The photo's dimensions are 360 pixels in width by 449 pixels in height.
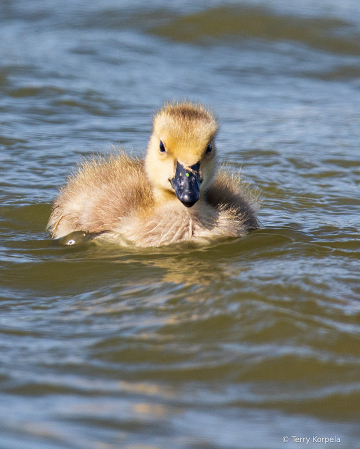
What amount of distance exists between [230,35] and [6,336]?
1002 centimetres

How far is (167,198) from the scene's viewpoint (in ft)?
17.0

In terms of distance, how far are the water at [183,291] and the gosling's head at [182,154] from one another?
481mm

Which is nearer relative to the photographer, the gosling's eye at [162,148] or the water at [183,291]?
the water at [183,291]

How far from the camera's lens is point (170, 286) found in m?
4.36

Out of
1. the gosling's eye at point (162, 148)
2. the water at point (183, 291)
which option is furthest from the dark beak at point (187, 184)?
the water at point (183, 291)

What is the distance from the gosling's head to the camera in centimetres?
476

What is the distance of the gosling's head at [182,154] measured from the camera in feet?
15.6

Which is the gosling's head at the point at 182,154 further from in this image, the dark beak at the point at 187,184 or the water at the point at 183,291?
the water at the point at 183,291

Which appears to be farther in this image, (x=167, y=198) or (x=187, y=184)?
(x=167, y=198)

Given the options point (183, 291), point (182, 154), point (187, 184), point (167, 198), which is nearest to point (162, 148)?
point (182, 154)

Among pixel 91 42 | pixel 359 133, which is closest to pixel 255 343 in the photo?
pixel 359 133

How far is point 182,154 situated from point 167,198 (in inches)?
16.9

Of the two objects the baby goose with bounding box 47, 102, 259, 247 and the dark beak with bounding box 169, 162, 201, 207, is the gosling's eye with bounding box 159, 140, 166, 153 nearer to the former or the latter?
the baby goose with bounding box 47, 102, 259, 247

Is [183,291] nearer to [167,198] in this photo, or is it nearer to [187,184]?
[187,184]
